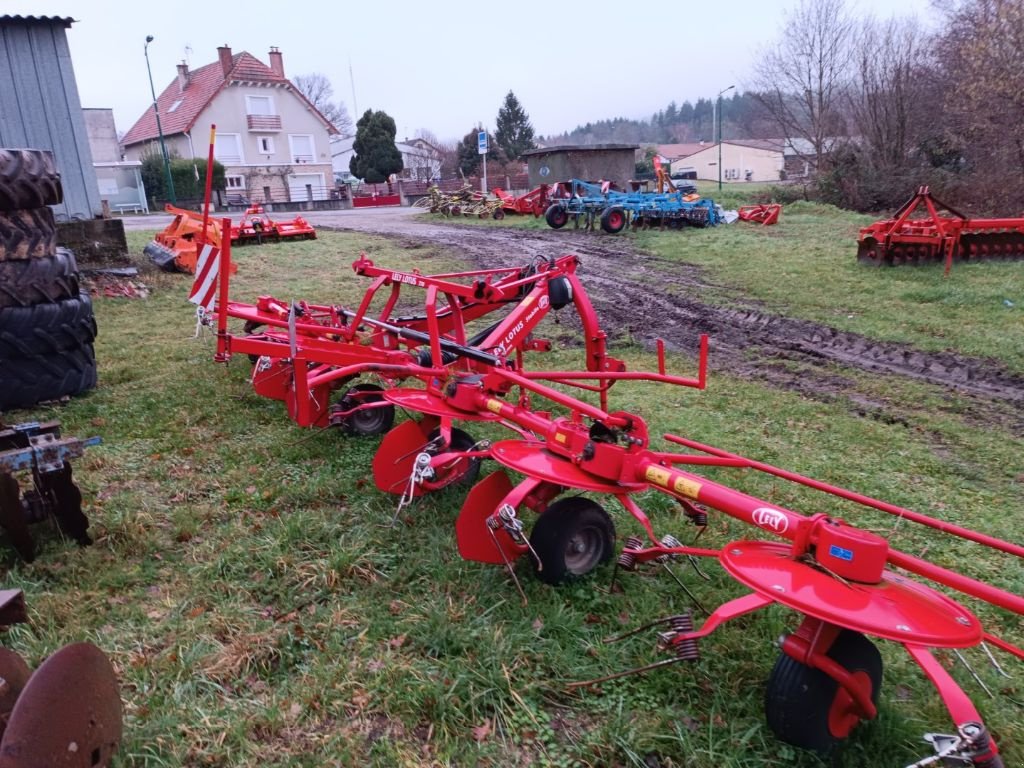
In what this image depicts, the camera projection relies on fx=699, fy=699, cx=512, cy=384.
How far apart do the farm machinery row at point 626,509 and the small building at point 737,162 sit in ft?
231

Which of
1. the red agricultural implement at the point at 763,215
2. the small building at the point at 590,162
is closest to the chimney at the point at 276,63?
the small building at the point at 590,162

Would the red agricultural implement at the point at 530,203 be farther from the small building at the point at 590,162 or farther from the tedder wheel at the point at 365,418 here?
the tedder wheel at the point at 365,418

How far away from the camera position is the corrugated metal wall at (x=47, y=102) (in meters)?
11.0

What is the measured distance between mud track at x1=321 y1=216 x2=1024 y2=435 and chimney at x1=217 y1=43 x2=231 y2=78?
1578 inches

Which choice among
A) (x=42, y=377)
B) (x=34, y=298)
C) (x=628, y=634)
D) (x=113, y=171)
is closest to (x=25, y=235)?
(x=34, y=298)

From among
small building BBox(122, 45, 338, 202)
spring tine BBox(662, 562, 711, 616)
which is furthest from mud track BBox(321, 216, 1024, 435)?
small building BBox(122, 45, 338, 202)

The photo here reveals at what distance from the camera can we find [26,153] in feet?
19.6

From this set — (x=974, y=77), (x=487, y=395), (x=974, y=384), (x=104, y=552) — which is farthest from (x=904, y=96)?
(x=104, y=552)

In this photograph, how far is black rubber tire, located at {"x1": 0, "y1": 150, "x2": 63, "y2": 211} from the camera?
5766mm

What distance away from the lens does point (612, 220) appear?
18.9 meters

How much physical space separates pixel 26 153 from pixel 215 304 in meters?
2.07

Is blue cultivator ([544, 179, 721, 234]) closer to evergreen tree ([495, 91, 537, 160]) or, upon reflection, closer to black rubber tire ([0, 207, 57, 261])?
black rubber tire ([0, 207, 57, 261])

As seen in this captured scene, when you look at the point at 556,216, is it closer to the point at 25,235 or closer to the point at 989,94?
the point at 989,94

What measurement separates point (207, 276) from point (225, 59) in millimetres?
49129
